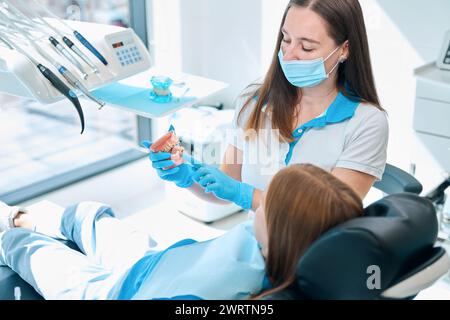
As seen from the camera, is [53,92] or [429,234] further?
[53,92]

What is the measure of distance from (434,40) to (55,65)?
1885 millimetres

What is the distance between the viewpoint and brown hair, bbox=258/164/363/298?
4.33 ft

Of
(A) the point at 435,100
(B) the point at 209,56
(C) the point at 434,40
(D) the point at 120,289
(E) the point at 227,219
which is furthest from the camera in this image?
(B) the point at 209,56

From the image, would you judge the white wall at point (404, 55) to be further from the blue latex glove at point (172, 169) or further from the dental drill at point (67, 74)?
the dental drill at point (67, 74)

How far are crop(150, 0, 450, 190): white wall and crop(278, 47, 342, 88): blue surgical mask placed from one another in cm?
120

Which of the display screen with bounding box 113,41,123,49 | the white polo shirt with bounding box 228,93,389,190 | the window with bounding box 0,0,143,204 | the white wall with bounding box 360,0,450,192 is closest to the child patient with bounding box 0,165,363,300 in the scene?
the white polo shirt with bounding box 228,93,389,190

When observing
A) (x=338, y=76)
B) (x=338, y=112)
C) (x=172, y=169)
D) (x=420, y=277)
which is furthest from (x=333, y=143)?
(x=420, y=277)

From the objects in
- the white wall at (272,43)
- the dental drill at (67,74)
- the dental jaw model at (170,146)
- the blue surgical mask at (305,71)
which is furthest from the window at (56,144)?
the blue surgical mask at (305,71)

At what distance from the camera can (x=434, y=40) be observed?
113 inches

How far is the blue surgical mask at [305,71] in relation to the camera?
1.77 metres

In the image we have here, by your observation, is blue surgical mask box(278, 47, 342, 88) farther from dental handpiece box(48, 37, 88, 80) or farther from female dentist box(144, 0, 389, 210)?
dental handpiece box(48, 37, 88, 80)

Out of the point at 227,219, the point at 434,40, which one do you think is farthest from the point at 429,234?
the point at 227,219
